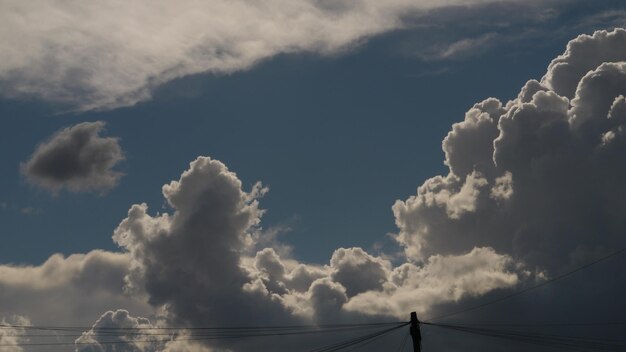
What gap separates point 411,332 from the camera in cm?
6819
